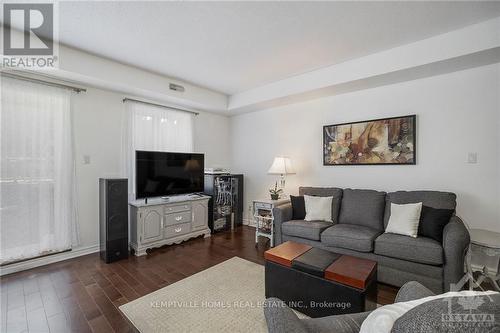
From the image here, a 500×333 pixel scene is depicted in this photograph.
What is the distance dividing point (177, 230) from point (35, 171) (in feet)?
6.55

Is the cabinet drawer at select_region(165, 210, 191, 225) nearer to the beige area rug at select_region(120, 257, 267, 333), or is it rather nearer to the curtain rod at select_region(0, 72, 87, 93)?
the beige area rug at select_region(120, 257, 267, 333)

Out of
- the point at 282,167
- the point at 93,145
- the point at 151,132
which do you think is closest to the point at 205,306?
the point at 282,167

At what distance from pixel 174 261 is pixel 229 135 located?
3.15 meters

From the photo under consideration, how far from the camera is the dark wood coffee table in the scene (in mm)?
1698

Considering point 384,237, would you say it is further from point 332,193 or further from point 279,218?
point 279,218

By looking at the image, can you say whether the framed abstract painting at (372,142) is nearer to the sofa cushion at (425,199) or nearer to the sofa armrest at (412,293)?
the sofa cushion at (425,199)

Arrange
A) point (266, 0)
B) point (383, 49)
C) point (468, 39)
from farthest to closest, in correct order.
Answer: point (383, 49) < point (468, 39) < point (266, 0)

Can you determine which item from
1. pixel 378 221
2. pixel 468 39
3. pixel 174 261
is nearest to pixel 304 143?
pixel 378 221

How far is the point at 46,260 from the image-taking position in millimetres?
2982

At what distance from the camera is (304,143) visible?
13.9 ft

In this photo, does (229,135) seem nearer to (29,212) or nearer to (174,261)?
(174,261)

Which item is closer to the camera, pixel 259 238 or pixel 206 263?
pixel 206 263

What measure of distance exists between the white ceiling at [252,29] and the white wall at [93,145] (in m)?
0.74

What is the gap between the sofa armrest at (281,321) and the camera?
874 millimetres
